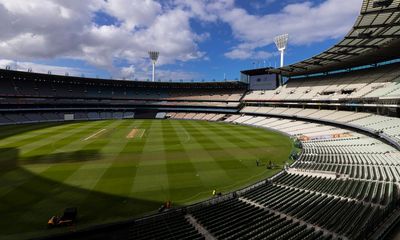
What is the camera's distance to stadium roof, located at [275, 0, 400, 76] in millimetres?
25188

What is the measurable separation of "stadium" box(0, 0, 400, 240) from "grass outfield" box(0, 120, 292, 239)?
14 cm

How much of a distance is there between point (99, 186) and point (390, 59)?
56.8 m

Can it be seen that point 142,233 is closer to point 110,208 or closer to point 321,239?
point 110,208

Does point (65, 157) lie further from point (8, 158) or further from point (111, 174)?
point (111, 174)

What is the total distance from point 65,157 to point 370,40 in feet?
145

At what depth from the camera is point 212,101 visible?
101250mm

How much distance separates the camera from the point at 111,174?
1059 inches

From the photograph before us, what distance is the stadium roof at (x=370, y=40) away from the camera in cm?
2519

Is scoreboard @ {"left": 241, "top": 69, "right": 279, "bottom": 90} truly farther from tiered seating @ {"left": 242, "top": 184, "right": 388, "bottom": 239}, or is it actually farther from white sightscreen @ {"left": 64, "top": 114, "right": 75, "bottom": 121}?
tiered seating @ {"left": 242, "top": 184, "right": 388, "bottom": 239}

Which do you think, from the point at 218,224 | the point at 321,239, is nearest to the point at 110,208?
the point at 218,224

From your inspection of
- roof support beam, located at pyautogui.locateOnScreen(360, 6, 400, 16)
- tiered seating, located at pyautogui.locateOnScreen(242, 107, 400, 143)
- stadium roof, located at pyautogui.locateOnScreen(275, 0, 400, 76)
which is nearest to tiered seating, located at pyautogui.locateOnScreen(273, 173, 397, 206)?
tiered seating, located at pyautogui.locateOnScreen(242, 107, 400, 143)

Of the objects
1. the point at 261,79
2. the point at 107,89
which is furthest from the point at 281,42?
the point at 107,89

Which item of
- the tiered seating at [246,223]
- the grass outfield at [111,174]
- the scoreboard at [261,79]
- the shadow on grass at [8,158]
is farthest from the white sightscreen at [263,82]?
the tiered seating at [246,223]

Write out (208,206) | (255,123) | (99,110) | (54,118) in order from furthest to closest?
(99,110), (54,118), (255,123), (208,206)
